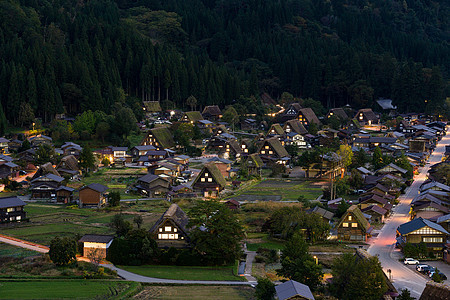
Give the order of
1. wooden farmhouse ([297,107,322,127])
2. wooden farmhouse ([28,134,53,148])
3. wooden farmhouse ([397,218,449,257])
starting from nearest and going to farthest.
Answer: wooden farmhouse ([397,218,449,257]), wooden farmhouse ([28,134,53,148]), wooden farmhouse ([297,107,322,127])

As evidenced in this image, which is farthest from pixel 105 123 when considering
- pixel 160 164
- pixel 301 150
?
pixel 301 150

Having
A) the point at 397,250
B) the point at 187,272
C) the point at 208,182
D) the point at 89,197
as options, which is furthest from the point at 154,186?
the point at 397,250

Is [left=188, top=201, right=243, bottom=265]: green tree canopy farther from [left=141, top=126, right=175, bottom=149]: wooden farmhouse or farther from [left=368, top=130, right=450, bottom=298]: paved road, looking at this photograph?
[left=141, top=126, right=175, bottom=149]: wooden farmhouse

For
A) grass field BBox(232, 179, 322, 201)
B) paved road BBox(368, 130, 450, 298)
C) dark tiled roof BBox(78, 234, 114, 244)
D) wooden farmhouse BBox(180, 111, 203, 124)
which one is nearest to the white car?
paved road BBox(368, 130, 450, 298)

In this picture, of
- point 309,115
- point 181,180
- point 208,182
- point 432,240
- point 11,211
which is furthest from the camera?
point 309,115

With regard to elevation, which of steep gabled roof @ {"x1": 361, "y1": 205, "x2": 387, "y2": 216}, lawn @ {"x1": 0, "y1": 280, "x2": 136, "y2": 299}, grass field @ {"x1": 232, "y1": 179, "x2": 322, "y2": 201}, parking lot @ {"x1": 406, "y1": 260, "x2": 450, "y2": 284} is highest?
lawn @ {"x1": 0, "y1": 280, "x2": 136, "y2": 299}

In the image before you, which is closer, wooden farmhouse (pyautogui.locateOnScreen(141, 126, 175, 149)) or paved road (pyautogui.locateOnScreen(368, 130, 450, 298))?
paved road (pyautogui.locateOnScreen(368, 130, 450, 298))

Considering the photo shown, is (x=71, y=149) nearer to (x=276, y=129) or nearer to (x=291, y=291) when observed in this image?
(x=276, y=129)
